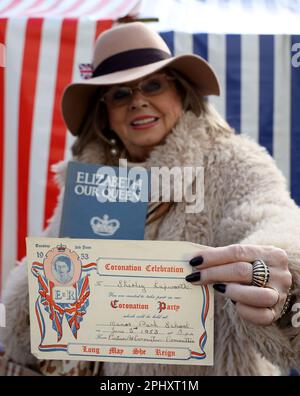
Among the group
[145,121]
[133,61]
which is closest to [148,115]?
[145,121]

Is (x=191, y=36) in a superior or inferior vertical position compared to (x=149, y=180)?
superior

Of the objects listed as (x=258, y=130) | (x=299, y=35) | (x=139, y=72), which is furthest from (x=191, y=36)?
(x=139, y=72)

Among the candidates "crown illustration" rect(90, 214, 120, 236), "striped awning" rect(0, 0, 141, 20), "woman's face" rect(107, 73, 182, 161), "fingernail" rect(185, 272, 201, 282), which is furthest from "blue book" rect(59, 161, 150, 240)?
"striped awning" rect(0, 0, 141, 20)

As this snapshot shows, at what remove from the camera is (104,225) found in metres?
0.98

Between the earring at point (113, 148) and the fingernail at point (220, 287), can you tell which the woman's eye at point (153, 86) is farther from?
the fingernail at point (220, 287)

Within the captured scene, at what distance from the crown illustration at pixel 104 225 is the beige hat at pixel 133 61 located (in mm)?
283

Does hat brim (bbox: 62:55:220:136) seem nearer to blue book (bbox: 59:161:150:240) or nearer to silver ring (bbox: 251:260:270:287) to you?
blue book (bbox: 59:161:150:240)

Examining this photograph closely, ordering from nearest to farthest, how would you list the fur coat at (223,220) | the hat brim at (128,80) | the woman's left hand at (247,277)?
the woman's left hand at (247,277)
the fur coat at (223,220)
the hat brim at (128,80)

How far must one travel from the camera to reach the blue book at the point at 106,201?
0.98 m

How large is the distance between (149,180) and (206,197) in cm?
11

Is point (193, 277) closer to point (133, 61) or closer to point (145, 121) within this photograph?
point (145, 121)

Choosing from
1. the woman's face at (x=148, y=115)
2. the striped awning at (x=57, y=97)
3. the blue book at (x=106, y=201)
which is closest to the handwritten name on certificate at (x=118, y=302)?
the blue book at (x=106, y=201)

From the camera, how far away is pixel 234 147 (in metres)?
1.05

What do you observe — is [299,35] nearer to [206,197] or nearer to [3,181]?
[206,197]
